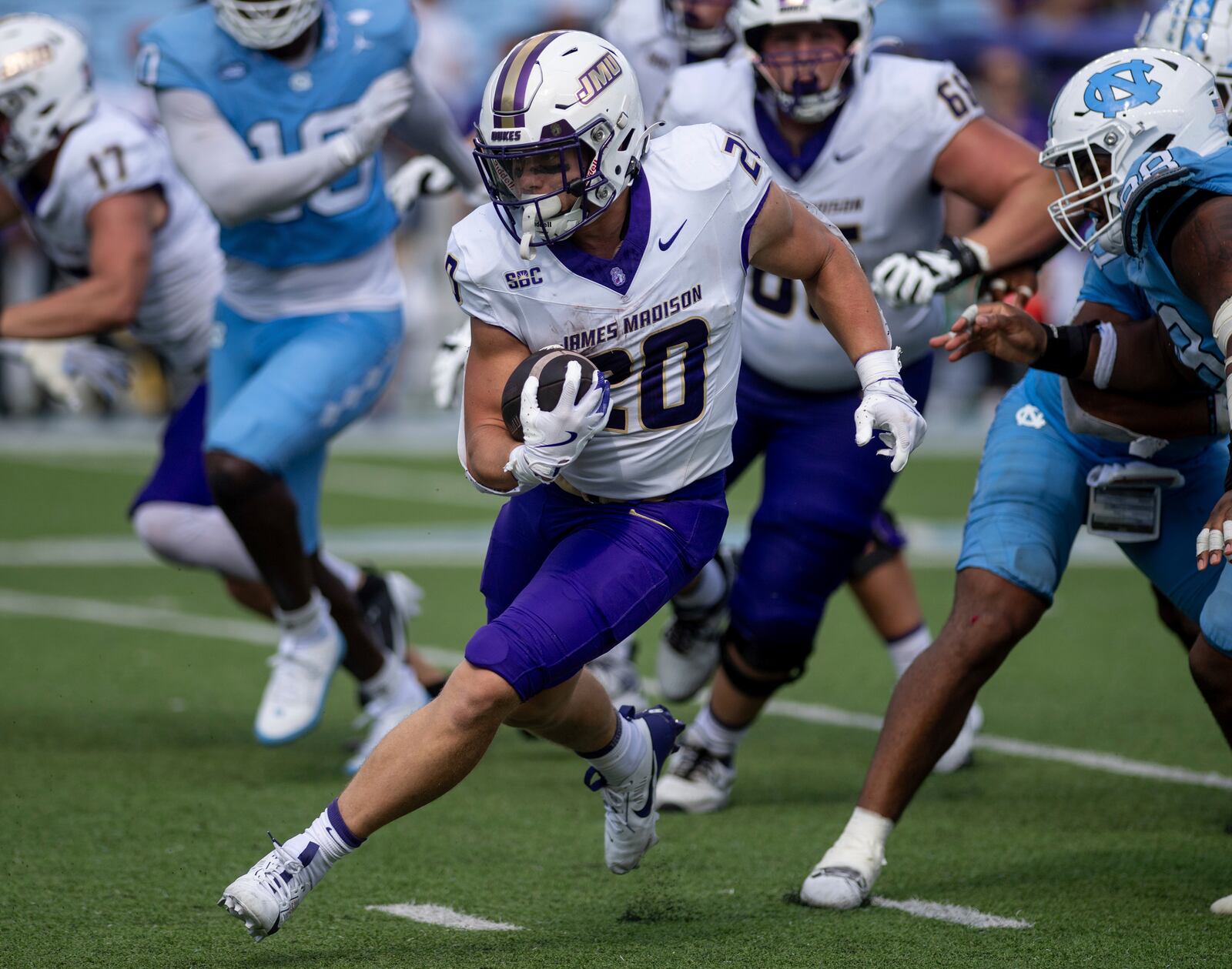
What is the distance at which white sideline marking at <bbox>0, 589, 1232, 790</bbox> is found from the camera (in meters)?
4.83

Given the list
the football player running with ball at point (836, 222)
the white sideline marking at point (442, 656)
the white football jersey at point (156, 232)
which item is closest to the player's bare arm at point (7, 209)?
the white football jersey at point (156, 232)

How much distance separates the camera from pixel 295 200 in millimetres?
4922

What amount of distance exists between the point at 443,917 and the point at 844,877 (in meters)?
0.82

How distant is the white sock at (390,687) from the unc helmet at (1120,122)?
247cm

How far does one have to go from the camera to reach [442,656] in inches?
262

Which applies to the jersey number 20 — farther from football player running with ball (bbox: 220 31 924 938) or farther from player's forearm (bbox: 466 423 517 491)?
player's forearm (bbox: 466 423 517 491)

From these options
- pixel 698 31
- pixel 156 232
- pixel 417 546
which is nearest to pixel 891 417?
pixel 698 31

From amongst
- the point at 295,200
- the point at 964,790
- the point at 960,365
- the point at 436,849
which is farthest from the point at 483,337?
the point at 960,365

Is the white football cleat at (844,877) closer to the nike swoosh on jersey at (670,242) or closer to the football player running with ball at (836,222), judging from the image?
the football player running with ball at (836,222)

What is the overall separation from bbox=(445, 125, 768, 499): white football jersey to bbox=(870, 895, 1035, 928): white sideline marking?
980 mm

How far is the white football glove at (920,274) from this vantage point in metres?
4.11

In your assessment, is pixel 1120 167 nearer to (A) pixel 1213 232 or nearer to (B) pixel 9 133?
(A) pixel 1213 232

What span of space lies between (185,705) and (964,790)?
257 centimetres

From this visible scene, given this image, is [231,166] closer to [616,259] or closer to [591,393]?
[616,259]
